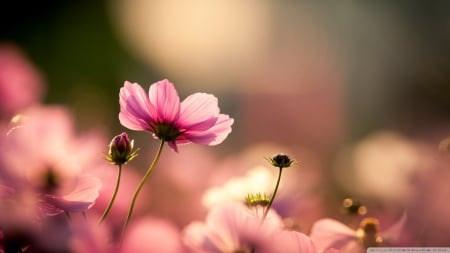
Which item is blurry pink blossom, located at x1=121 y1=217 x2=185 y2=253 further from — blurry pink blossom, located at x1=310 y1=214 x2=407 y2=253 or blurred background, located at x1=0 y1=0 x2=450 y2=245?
blurred background, located at x1=0 y1=0 x2=450 y2=245

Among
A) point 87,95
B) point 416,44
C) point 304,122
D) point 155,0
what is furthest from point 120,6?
point 416,44

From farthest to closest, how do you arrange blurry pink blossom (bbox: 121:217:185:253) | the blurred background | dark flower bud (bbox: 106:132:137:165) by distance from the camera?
the blurred background, dark flower bud (bbox: 106:132:137:165), blurry pink blossom (bbox: 121:217:185:253)

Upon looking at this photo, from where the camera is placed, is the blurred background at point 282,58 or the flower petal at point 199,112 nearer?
the flower petal at point 199,112

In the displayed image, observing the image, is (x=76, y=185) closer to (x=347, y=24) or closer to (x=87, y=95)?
(x=87, y=95)

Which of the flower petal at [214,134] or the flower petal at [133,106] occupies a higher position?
the flower petal at [133,106]

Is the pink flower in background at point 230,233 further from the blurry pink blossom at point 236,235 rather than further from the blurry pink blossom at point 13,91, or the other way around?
the blurry pink blossom at point 13,91

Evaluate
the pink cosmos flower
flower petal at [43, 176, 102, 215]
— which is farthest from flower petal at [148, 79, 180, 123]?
flower petal at [43, 176, 102, 215]

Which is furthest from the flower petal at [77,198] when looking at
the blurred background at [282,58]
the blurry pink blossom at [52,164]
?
the blurred background at [282,58]

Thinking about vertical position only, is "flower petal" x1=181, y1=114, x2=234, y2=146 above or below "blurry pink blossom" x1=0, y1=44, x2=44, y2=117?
below

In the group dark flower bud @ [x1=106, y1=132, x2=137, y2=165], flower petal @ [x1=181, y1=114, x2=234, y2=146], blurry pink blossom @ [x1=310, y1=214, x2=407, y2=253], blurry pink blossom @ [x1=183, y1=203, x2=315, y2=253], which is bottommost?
blurry pink blossom @ [x1=310, y1=214, x2=407, y2=253]
